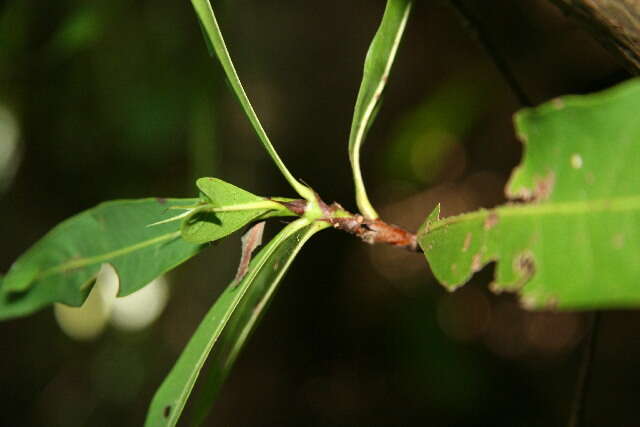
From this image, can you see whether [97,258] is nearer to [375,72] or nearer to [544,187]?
[375,72]

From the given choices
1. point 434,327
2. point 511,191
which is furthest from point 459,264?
point 434,327

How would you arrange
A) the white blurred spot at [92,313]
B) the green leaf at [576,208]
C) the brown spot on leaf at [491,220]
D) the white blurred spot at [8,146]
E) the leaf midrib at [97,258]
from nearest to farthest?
the green leaf at [576,208] < the brown spot on leaf at [491,220] < the leaf midrib at [97,258] < the white blurred spot at [8,146] < the white blurred spot at [92,313]

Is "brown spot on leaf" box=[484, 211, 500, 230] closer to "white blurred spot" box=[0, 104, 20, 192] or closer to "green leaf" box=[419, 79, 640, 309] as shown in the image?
"green leaf" box=[419, 79, 640, 309]

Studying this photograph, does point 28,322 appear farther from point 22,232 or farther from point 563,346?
point 563,346

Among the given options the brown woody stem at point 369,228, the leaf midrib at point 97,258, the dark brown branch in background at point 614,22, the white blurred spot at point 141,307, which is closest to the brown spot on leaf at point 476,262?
the brown woody stem at point 369,228

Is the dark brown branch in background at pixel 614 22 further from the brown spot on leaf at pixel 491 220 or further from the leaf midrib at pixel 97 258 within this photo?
the leaf midrib at pixel 97 258

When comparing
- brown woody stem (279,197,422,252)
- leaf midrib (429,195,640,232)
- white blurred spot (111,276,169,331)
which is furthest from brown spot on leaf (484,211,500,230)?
white blurred spot (111,276,169,331)

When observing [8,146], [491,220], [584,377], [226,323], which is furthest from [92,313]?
[491,220]

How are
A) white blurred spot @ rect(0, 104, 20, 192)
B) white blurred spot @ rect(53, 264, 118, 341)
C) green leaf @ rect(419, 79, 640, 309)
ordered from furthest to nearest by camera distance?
white blurred spot @ rect(53, 264, 118, 341)
white blurred spot @ rect(0, 104, 20, 192)
green leaf @ rect(419, 79, 640, 309)
